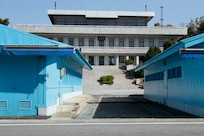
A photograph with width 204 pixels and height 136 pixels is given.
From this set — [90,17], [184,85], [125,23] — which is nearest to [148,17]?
[125,23]

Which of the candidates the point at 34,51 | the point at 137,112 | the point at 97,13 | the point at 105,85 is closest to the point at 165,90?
the point at 137,112

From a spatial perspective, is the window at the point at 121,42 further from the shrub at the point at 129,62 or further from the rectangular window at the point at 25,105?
the rectangular window at the point at 25,105

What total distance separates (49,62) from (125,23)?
201 feet

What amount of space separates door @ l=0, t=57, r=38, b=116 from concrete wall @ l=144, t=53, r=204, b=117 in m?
6.85

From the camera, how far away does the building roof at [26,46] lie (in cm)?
1397

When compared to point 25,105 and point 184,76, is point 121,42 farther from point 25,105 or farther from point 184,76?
point 25,105

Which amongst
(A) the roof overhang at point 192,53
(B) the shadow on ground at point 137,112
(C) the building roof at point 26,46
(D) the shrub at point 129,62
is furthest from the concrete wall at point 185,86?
(D) the shrub at point 129,62

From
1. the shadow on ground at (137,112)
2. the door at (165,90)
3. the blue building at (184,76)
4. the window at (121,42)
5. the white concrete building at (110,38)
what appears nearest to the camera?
the blue building at (184,76)

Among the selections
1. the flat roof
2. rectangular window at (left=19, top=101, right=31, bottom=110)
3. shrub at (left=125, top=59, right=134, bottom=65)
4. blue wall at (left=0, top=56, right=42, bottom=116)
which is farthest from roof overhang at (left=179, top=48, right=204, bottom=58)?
the flat roof

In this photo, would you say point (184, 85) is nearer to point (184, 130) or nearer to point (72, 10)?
point (184, 130)

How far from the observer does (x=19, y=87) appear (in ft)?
48.6

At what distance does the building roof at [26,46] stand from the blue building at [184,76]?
475 centimetres

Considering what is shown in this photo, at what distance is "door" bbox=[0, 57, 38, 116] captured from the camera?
Answer: 14.8 metres

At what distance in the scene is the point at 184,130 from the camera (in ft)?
34.4
